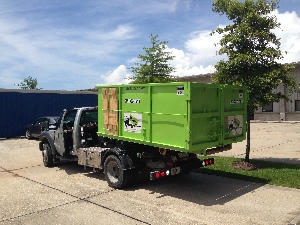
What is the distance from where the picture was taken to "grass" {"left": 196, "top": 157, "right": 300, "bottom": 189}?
860 cm

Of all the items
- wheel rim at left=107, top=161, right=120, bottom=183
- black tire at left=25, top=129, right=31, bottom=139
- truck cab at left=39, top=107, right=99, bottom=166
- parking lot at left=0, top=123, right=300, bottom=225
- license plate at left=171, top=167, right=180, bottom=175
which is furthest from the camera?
black tire at left=25, top=129, right=31, bottom=139

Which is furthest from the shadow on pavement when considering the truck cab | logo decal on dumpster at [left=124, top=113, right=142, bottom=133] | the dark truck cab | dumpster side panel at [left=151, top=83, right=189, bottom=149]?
logo decal on dumpster at [left=124, top=113, right=142, bottom=133]

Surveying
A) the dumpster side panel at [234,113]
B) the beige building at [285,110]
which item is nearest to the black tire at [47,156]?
the dumpster side panel at [234,113]

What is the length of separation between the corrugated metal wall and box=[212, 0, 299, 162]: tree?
58.4ft

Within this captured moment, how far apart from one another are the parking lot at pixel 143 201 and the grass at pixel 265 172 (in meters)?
0.45

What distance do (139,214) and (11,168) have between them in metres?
7.37

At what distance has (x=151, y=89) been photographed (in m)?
7.48

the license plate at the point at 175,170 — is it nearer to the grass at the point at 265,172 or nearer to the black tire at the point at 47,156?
the grass at the point at 265,172

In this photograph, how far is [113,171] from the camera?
8.48 meters

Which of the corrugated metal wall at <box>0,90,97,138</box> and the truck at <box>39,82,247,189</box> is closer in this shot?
the truck at <box>39,82,247,189</box>

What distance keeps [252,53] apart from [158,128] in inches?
218

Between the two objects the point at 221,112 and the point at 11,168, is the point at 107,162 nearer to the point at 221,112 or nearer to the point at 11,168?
the point at 221,112

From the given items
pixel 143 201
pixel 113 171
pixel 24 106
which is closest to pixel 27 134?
pixel 24 106

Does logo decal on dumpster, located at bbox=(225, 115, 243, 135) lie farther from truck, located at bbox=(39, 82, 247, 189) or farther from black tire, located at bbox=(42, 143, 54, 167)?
black tire, located at bbox=(42, 143, 54, 167)
